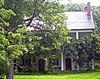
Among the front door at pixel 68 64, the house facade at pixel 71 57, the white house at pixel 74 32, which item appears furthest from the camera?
the front door at pixel 68 64

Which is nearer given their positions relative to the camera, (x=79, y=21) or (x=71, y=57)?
(x=71, y=57)

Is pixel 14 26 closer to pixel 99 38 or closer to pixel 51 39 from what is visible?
pixel 51 39

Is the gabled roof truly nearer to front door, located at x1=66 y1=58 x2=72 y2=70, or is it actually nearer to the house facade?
the house facade

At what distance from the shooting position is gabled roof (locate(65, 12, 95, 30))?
4359 centimetres

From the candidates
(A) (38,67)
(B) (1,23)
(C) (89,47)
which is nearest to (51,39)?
(B) (1,23)

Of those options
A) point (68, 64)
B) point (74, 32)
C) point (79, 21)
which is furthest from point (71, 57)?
point (79, 21)

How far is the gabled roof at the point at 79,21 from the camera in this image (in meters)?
43.6

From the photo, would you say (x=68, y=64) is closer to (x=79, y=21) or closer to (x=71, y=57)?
(x=71, y=57)

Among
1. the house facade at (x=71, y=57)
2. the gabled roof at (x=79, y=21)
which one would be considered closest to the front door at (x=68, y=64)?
the house facade at (x=71, y=57)

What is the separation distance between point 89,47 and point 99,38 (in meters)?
1.71

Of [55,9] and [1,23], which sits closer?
[1,23]

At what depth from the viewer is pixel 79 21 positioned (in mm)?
45375

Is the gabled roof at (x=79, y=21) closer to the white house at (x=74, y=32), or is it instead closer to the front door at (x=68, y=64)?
the white house at (x=74, y=32)

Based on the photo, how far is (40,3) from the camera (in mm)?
25828
